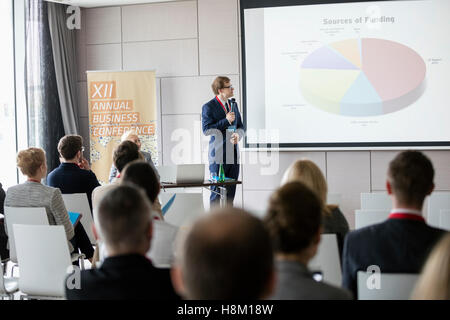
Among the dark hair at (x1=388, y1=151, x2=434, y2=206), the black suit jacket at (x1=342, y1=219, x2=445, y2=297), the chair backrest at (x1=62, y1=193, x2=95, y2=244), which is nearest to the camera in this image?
the black suit jacket at (x1=342, y1=219, x2=445, y2=297)

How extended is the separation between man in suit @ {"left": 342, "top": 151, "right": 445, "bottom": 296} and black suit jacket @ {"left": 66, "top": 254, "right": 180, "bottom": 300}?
0.86 m

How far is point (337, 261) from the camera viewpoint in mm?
2916

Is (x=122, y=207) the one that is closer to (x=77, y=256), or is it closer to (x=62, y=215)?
(x=62, y=215)

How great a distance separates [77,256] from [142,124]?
147 inches

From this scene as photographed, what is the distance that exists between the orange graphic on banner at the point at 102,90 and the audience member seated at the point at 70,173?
3.02 metres

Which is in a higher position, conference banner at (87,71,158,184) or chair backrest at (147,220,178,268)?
conference banner at (87,71,158,184)

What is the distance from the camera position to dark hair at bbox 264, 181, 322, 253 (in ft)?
5.59

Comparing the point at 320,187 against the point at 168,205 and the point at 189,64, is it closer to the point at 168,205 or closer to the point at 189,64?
the point at 168,205

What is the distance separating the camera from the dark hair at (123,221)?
1857 mm

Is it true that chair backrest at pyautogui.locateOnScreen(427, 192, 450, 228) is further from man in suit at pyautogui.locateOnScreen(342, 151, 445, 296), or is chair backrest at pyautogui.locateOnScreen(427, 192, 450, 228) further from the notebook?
the notebook

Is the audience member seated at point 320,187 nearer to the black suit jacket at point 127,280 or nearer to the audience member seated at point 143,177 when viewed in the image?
the audience member seated at point 143,177

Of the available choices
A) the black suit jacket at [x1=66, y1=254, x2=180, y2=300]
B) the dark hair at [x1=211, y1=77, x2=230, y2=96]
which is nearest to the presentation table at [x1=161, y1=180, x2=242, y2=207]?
the dark hair at [x1=211, y1=77, x2=230, y2=96]
